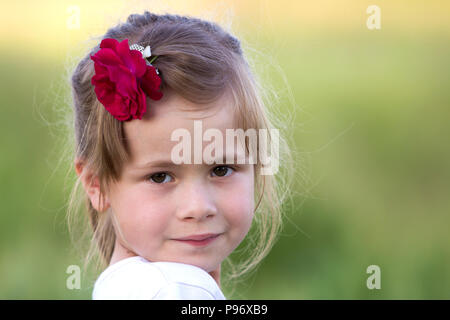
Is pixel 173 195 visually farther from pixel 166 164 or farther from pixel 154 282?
pixel 154 282

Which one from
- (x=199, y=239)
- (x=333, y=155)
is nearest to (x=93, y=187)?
(x=199, y=239)

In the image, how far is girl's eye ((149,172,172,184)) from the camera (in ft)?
5.31

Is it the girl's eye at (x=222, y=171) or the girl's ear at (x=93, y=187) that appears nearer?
the girl's eye at (x=222, y=171)

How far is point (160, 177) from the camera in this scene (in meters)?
1.62

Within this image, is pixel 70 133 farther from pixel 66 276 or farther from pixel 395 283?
pixel 395 283

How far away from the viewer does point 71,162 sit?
219cm

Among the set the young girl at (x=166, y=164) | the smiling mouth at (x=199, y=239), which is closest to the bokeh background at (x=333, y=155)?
the young girl at (x=166, y=164)

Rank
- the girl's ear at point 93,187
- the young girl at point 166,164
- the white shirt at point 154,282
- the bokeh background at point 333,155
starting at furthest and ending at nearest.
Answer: the bokeh background at point 333,155, the girl's ear at point 93,187, the young girl at point 166,164, the white shirt at point 154,282

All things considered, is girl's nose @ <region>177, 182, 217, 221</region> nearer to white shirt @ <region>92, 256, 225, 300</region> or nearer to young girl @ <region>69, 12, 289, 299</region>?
young girl @ <region>69, 12, 289, 299</region>

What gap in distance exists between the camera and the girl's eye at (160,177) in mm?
1618

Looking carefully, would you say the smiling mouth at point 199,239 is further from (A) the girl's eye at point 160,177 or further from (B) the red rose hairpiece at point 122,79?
(B) the red rose hairpiece at point 122,79

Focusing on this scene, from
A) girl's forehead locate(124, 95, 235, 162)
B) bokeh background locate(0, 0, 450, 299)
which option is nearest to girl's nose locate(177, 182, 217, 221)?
girl's forehead locate(124, 95, 235, 162)

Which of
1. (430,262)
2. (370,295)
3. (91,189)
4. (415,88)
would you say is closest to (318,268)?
(370,295)

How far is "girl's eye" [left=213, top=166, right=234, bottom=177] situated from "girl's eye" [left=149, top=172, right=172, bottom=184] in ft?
0.43
